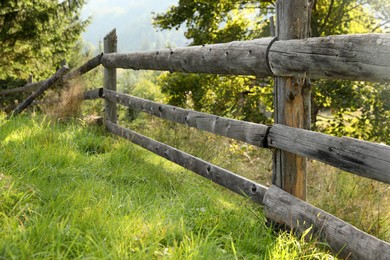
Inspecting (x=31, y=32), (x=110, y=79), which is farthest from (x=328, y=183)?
(x=31, y=32)

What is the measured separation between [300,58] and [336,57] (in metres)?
0.32

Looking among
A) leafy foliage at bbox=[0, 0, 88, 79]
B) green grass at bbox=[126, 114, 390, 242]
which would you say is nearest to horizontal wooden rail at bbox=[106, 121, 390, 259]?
green grass at bbox=[126, 114, 390, 242]

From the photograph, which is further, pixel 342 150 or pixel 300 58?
pixel 300 58

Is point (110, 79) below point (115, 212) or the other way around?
the other way around

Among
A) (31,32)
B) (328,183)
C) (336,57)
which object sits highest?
(31,32)

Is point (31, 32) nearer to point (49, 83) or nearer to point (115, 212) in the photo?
point (49, 83)

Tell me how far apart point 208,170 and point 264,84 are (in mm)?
7546

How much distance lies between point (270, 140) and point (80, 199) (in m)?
1.47

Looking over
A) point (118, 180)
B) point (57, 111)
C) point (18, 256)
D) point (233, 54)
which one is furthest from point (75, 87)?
point (18, 256)

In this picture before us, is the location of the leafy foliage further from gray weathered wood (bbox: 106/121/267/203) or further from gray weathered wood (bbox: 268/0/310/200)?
gray weathered wood (bbox: 268/0/310/200)

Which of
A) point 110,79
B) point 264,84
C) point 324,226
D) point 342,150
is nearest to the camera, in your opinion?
point 342,150

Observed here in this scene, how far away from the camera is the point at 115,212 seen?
2629 mm

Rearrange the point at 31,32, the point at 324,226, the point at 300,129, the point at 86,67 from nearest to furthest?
1. the point at 324,226
2. the point at 300,129
3. the point at 86,67
4. the point at 31,32

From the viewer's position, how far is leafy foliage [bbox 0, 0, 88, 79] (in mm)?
10914
